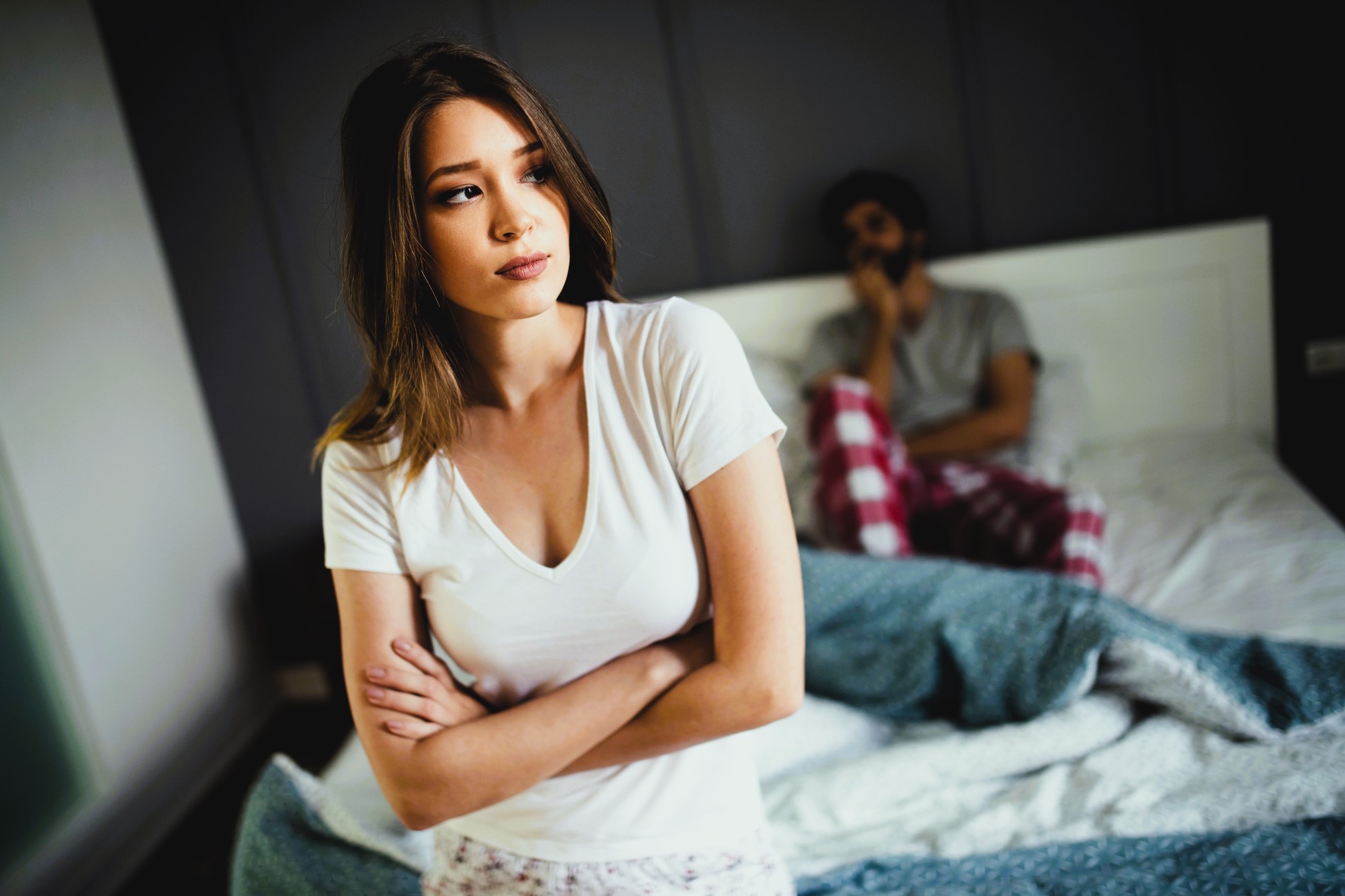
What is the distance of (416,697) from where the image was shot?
0.69m

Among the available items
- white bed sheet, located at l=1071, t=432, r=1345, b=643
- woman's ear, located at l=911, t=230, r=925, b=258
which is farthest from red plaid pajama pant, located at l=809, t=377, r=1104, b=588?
woman's ear, located at l=911, t=230, r=925, b=258

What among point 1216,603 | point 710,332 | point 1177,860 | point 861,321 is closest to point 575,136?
point 710,332

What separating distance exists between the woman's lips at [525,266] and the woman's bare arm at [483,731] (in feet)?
0.86

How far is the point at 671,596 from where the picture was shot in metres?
0.69

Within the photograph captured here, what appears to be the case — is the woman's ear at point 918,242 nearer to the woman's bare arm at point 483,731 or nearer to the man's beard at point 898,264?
the man's beard at point 898,264

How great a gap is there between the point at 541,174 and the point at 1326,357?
6.41ft

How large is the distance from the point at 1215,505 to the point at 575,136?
1463 millimetres

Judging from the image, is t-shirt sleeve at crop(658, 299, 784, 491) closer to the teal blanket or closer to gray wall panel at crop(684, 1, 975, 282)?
the teal blanket

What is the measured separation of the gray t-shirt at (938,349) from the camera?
6.32ft

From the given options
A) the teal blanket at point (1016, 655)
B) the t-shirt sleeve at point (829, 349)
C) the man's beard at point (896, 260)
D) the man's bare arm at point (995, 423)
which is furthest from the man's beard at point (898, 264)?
the teal blanket at point (1016, 655)

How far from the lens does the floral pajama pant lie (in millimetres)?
719

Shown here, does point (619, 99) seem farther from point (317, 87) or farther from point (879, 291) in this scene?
point (879, 291)

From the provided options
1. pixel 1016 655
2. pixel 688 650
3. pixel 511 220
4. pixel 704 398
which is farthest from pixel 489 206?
pixel 1016 655

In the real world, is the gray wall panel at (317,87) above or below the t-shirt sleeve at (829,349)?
above
